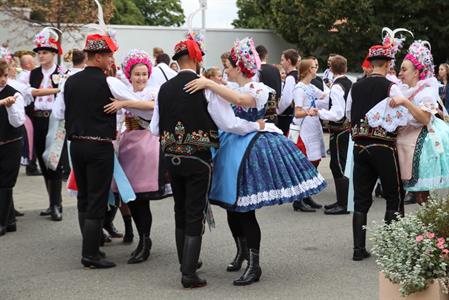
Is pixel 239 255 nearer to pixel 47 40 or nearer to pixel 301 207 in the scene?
pixel 301 207

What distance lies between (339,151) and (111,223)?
10.00 feet

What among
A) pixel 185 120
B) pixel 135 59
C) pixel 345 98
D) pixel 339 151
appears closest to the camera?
pixel 185 120

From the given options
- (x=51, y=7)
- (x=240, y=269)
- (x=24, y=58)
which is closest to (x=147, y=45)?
(x=51, y=7)

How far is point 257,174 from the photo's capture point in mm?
6219

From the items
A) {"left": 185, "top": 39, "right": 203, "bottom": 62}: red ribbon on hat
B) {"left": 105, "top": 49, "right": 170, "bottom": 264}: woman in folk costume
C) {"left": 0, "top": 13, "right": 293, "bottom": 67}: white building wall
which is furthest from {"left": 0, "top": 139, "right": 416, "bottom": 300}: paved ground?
{"left": 0, "top": 13, "right": 293, "bottom": 67}: white building wall

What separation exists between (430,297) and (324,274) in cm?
193

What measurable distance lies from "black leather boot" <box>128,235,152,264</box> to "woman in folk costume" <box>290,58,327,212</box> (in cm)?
293

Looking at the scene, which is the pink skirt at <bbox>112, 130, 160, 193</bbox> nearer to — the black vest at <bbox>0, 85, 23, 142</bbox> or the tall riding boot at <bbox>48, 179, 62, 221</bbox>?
the black vest at <bbox>0, 85, 23, 142</bbox>

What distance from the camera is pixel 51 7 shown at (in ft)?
86.7

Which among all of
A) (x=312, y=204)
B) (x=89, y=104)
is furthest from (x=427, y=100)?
(x=89, y=104)

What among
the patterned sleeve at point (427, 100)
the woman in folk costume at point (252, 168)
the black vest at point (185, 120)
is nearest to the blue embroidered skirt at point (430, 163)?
the patterned sleeve at point (427, 100)

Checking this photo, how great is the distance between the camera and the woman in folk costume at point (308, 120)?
9.52 m

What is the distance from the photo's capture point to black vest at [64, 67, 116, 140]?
263 inches

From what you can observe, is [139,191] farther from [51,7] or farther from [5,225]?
[51,7]
